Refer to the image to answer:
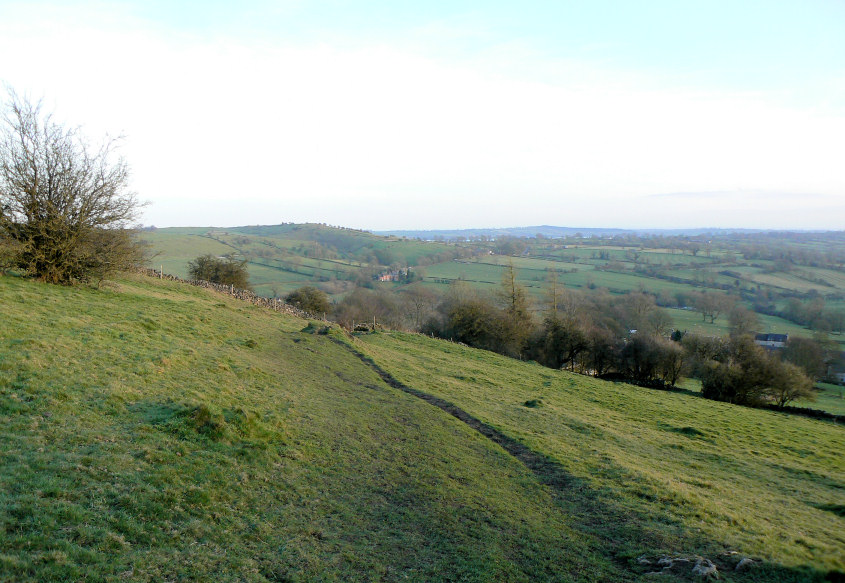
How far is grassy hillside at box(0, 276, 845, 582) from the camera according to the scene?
7.08 meters

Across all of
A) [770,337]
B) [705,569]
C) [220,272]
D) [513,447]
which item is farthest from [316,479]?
[770,337]

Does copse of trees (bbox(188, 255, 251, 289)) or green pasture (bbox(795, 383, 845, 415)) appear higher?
copse of trees (bbox(188, 255, 251, 289))

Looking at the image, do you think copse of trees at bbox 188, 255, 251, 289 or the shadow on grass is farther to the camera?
copse of trees at bbox 188, 255, 251, 289

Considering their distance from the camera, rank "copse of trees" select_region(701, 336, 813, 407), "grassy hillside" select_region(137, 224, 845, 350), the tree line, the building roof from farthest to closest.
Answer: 1. "grassy hillside" select_region(137, 224, 845, 350)
2. the building roof
3. the tree line
4. "copse of trees" select_region(701, 336, 813, 407)

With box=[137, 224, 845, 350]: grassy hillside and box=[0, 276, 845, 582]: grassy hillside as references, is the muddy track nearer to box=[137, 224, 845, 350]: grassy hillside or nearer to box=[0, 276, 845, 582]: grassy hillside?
box=[0, 276, 845, 582]: grassy hillside

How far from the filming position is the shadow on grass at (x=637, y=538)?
8.42 meters

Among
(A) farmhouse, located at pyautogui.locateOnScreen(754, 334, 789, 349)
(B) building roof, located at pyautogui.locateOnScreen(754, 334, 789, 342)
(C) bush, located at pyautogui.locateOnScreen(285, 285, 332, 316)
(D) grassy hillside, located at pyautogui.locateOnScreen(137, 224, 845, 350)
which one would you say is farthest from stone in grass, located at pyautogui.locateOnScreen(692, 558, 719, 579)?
(B) building roof, located at pyautogui.locateOnScreen(754, 334, 789, 342)

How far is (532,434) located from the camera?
16.9m

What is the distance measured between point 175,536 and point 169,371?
8752 millimetres

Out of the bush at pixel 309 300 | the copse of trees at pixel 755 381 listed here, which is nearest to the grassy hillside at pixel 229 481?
the copse of trees at pixel 755 381

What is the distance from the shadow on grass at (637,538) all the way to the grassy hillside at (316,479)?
56 millimetres

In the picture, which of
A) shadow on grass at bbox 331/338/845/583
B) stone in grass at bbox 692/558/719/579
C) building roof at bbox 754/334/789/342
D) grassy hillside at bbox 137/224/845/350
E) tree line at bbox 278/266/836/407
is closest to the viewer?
stone in grass at bbox 692/558/719/579

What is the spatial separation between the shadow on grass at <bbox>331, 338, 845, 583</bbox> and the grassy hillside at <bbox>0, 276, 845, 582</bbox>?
2.2 inches

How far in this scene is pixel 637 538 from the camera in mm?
9695
